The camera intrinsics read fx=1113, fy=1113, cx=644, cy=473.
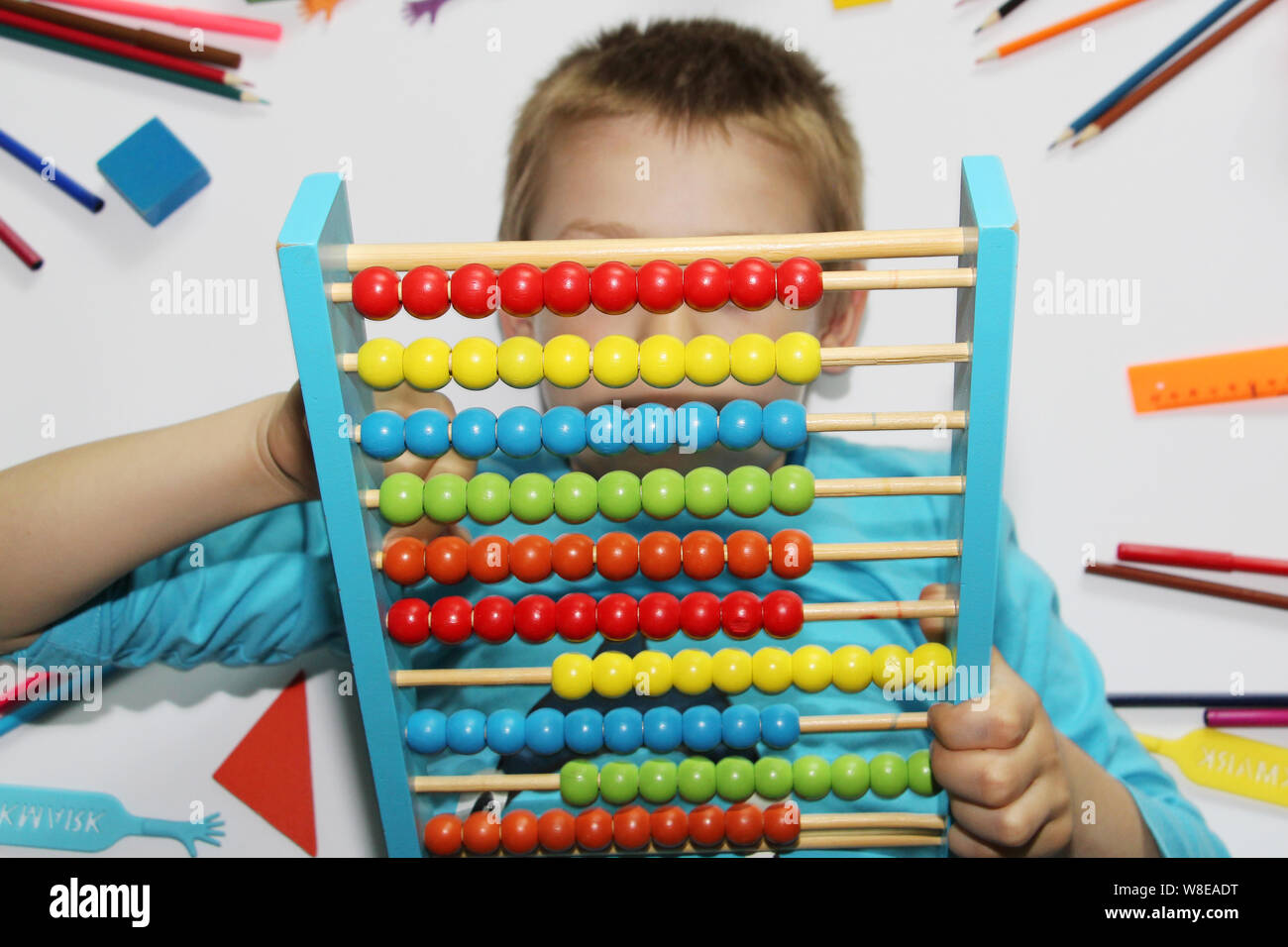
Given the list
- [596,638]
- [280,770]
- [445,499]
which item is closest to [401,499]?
[445,499]

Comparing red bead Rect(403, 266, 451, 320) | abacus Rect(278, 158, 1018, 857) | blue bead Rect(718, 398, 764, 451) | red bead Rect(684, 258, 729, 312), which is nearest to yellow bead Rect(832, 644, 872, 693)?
abacus Rect(278, 158, 1018, 857)

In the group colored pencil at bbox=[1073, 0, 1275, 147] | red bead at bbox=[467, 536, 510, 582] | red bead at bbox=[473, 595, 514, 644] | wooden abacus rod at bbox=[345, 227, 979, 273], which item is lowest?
red bead at bbox=[473, 595, 514, 644]

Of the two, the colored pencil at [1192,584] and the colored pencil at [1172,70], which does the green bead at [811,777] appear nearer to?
the colored pencil at [1192,584]

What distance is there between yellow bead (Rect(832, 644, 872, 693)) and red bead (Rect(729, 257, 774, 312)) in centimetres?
30

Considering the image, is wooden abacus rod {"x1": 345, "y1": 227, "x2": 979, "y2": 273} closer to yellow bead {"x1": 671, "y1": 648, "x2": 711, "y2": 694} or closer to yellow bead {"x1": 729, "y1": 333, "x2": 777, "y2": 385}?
yellow bead {"x1": 729, "y1": 333, "x2": 777, "y2": 385}

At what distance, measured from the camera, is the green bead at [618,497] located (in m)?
0.81

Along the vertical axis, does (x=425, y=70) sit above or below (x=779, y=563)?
above

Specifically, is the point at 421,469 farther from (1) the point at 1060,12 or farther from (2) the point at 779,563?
(1) the point at 1060,12

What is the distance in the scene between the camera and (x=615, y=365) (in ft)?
2.51

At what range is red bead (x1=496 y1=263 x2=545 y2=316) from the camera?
0.75 m

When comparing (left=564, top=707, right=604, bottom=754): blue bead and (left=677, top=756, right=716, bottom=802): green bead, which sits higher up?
(left=564, top=707, right=604, bottom=754): blue bead
